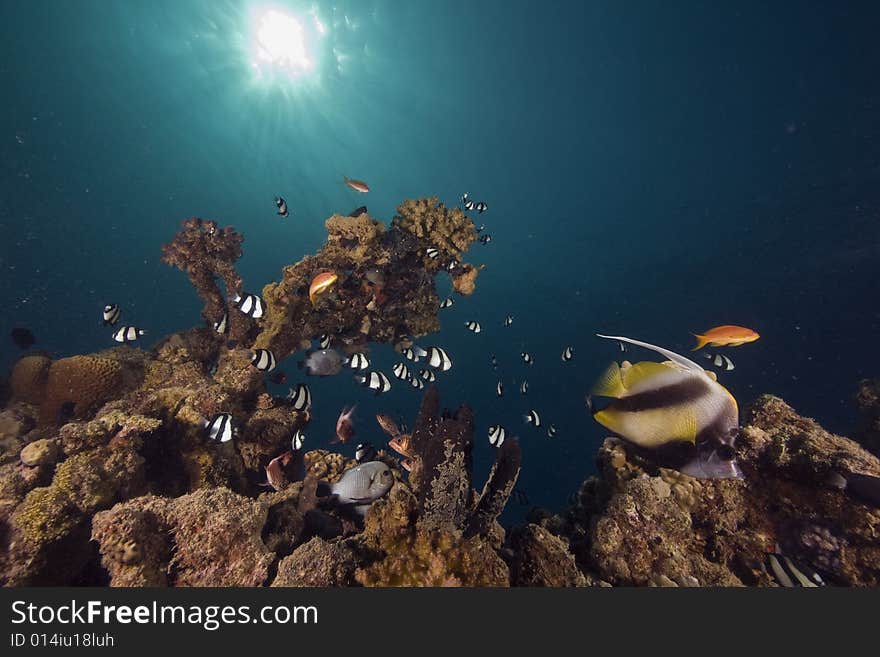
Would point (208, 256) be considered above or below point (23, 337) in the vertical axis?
above

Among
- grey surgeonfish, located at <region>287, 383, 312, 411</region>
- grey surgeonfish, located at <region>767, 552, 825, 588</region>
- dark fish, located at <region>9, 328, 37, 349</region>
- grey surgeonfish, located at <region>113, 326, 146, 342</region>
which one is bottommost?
grey surgeonfish, located at <region>767, 552, 825, 588</region>

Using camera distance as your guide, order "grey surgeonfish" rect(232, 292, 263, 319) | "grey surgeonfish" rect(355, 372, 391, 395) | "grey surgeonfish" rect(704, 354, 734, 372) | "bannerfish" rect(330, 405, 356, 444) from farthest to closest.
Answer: "grey surgeonfish" rect(704, 354, 734, 372) → "grey surgeonfish" rect(355, 372, 391, 395) → "bannerfish" rect(330, 405, 356, 444) → "grey surgeonfish" rect(232, 292, 263, 319)

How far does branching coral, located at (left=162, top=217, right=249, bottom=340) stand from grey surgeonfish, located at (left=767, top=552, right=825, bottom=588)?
8.68m

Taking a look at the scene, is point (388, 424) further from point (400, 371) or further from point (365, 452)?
point (365, 452)

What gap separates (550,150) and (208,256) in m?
43.0

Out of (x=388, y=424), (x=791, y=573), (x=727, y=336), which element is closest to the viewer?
(x=791, y=573)

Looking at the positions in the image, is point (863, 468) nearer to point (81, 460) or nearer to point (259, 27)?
point (81, 460)

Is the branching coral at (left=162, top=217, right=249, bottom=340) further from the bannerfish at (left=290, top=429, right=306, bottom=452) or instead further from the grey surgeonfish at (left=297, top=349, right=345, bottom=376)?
the bannerfish at (left=290, top=429, right=306, bottom=452)

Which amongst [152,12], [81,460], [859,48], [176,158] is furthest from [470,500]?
[176,158]

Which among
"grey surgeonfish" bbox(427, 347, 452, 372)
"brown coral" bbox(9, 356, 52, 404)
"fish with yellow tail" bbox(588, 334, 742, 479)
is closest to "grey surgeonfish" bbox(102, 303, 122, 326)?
"brown coral" bbox(9, 356, 52, 404)

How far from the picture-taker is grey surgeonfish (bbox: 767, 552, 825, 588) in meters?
3.00

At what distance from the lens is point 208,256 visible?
7.71 meters

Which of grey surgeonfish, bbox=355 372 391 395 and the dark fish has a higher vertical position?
the dark fish

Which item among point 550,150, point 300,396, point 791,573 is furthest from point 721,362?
point 550,150
